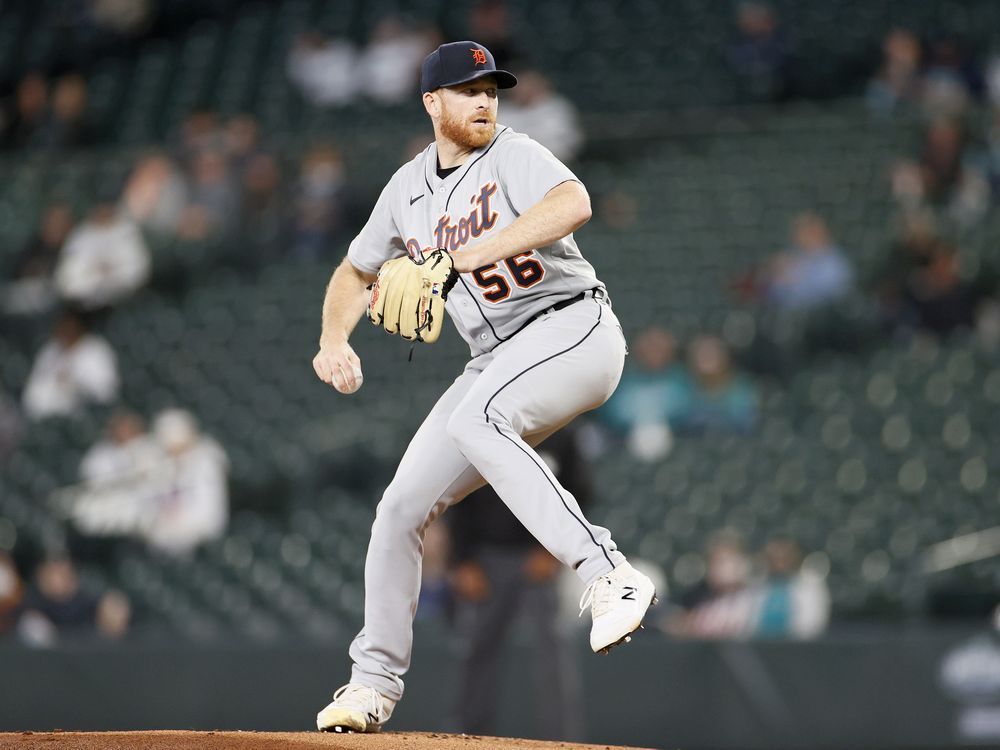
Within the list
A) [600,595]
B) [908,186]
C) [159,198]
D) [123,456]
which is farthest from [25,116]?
[600,595]

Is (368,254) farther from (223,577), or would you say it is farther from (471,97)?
(223,577)

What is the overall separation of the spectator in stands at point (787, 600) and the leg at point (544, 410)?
3711mm

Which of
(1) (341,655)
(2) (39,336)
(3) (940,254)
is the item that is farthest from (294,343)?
(3) (940,254)

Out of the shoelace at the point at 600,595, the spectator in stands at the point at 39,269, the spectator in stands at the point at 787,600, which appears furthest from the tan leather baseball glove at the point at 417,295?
the spectator in stands at the point at 39,269

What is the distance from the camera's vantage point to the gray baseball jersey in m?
3.36

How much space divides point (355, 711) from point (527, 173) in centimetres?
135

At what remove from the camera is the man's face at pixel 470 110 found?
3.45 m

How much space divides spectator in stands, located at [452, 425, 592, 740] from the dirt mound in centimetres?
209

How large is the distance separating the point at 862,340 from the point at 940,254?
2.22 feet

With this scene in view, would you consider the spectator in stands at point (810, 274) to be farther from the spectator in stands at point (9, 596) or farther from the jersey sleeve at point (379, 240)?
the jersey sleeve at point (379, 240)

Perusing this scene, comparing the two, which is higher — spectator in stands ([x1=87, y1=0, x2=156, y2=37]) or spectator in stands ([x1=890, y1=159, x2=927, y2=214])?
spectator in stands ([x1=87, y1=0, x2=156, y2=37])

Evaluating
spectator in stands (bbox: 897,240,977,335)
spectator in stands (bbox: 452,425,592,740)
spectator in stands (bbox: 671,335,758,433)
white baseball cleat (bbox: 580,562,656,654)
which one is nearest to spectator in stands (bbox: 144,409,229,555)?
spectator in stands (bbox: 671,335,758,433)

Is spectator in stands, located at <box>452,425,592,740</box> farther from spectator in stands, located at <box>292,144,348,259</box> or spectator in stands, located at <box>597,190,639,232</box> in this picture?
spectator in stands, located at <box>292,144,348,259</box>

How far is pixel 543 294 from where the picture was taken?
11.3 ft
